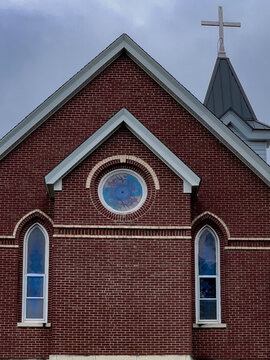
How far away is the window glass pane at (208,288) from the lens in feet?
70.2

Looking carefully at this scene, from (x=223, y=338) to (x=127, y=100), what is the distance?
6943mm

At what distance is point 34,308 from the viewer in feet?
69.0

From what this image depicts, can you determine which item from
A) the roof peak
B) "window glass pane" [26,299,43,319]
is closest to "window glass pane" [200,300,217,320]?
"window glass pane" [26,299,43,319]

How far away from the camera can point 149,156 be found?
20656mm

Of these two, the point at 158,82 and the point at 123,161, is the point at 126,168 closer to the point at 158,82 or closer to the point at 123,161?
the point at 123,161

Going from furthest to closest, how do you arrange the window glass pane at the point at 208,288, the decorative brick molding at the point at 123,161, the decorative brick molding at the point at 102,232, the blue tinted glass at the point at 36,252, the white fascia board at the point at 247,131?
1. the white fascia board at the point at 247,131
2. the window glass pane at the point at 208,288
3. the blue tinted glass at the point at 36,252
4. the decorative brick molding at the point at 123,161
5. the decorative brick molding at the point at 102,232

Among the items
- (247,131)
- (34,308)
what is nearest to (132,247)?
(34,308)

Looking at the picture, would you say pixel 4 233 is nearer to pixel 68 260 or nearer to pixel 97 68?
pixel 68 260

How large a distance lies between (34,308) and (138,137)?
515 centimetres

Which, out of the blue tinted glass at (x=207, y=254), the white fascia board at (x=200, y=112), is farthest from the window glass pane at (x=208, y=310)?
the white fascia board at (x=200, y=112)

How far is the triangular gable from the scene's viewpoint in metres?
20.2

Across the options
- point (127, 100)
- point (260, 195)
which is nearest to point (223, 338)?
point (260, 195)

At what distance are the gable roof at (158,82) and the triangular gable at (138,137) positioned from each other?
2.17m

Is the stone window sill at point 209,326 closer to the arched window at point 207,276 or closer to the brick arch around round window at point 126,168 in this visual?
the arched window at point 207,276
